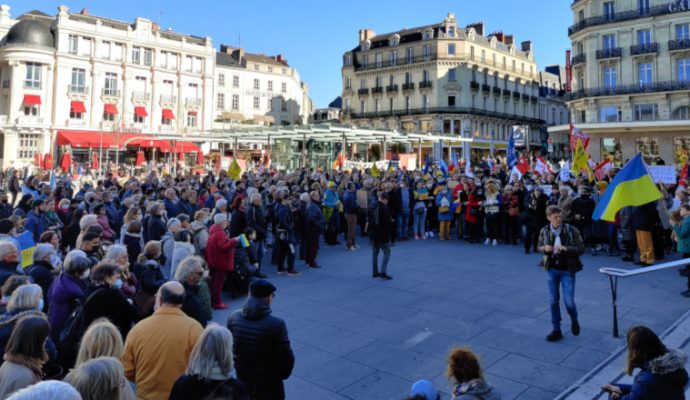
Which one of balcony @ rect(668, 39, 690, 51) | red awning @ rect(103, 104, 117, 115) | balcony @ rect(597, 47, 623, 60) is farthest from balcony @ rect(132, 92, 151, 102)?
balcony @ rect(668, 39, 690, 51)

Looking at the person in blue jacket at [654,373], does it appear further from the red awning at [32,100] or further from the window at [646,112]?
the red awning at [32,100]

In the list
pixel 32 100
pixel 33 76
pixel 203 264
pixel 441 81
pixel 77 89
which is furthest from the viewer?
pixel 441 81

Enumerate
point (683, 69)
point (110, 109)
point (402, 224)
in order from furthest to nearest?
point (110, 109)
point (683, 69)
point (402, 224)

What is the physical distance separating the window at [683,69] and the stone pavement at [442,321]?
1425 inches

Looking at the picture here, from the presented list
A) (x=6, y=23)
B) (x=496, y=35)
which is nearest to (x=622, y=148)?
(x=496, y=35)

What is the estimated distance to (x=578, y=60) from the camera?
139 feet

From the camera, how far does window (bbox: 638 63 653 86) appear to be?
39.2 meters

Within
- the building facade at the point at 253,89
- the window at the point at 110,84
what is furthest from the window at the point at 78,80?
the building facade at the point at 253,89

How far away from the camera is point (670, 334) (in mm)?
6293

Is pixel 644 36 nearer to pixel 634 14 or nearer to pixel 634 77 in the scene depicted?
pixel 634 14

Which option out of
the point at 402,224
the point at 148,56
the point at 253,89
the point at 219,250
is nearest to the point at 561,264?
the point at 219,250

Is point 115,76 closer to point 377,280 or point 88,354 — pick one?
point 377,280

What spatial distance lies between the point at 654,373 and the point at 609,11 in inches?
1822

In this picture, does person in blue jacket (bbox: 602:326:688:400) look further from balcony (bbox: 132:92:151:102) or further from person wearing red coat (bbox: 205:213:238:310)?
balcony (bbox: 132:92:151:102)
